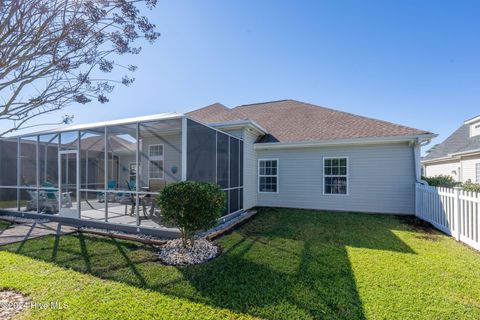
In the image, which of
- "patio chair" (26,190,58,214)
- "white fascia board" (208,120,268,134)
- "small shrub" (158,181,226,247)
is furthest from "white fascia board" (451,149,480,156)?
"patio chair" (26,190,58,214)

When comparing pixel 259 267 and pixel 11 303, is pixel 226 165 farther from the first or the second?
pixel 11 303

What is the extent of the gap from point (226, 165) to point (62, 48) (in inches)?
202

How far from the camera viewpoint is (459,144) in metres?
15.8

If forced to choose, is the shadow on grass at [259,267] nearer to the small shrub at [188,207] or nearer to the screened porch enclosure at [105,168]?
the small shrub at [188,207]

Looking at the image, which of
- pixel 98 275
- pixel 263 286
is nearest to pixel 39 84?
pixel 98 275

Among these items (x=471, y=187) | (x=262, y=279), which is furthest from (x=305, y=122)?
(x=262, y=279)

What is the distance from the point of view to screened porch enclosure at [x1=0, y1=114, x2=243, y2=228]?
630 centimetres

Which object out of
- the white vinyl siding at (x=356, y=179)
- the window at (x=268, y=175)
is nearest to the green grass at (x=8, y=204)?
the window at (x=268, y=175)

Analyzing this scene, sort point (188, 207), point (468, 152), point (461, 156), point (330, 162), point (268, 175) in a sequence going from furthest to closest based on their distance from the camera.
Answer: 1. point (461, 156)
2. point (468, 152)
3. point (268, 175)
4. point (330, 162)
5. point (188, 207)

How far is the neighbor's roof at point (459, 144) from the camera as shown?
45.4 ft

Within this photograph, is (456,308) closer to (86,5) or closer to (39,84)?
(86,5)

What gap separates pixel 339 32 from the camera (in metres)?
9.35

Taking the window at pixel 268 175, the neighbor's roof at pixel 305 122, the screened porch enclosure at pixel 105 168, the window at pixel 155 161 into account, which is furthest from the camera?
the window at pixel 155 161

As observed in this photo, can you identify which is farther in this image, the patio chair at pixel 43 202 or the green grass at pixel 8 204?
the green grass at pixel 8 204
